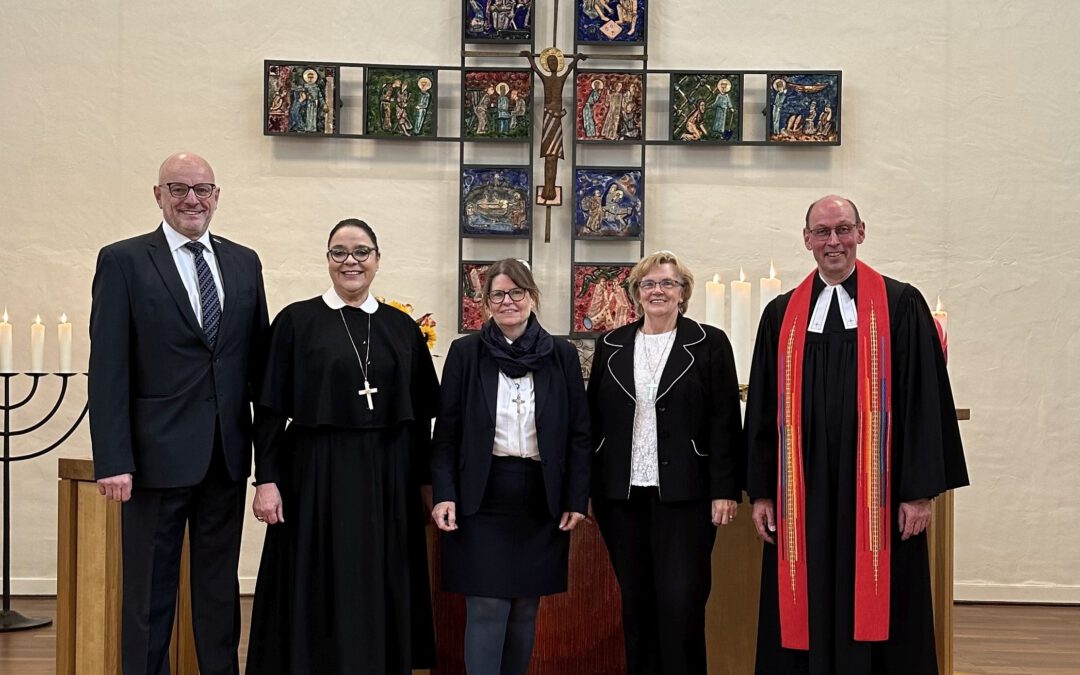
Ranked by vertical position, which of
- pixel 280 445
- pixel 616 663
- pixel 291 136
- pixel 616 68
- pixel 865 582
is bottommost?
pixel 616 663

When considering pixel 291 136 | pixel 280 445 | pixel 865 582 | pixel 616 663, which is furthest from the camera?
pixel 291 136

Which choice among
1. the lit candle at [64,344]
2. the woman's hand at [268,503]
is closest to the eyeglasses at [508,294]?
the woman's hand at [268,503]

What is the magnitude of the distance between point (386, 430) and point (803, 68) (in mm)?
3454

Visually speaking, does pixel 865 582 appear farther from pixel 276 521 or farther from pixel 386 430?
pixel 276 521

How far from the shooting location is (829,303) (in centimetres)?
324

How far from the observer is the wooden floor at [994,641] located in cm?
429

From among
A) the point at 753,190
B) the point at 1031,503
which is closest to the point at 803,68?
the point at 753,190

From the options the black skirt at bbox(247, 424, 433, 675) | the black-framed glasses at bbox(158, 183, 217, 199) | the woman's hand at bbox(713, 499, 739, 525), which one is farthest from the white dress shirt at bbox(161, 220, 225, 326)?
the woman's hand at bbox(713, 499, 739, 525)

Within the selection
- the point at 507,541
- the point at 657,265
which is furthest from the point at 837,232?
the point at 507,541

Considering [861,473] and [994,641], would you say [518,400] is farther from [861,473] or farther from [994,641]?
[994,641]

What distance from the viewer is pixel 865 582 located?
10.1 ft

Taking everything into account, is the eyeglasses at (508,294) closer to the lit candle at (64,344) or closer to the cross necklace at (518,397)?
the cross necklace at (518,397)

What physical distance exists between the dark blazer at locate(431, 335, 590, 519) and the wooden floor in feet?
5.76

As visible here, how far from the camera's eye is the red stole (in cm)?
307
